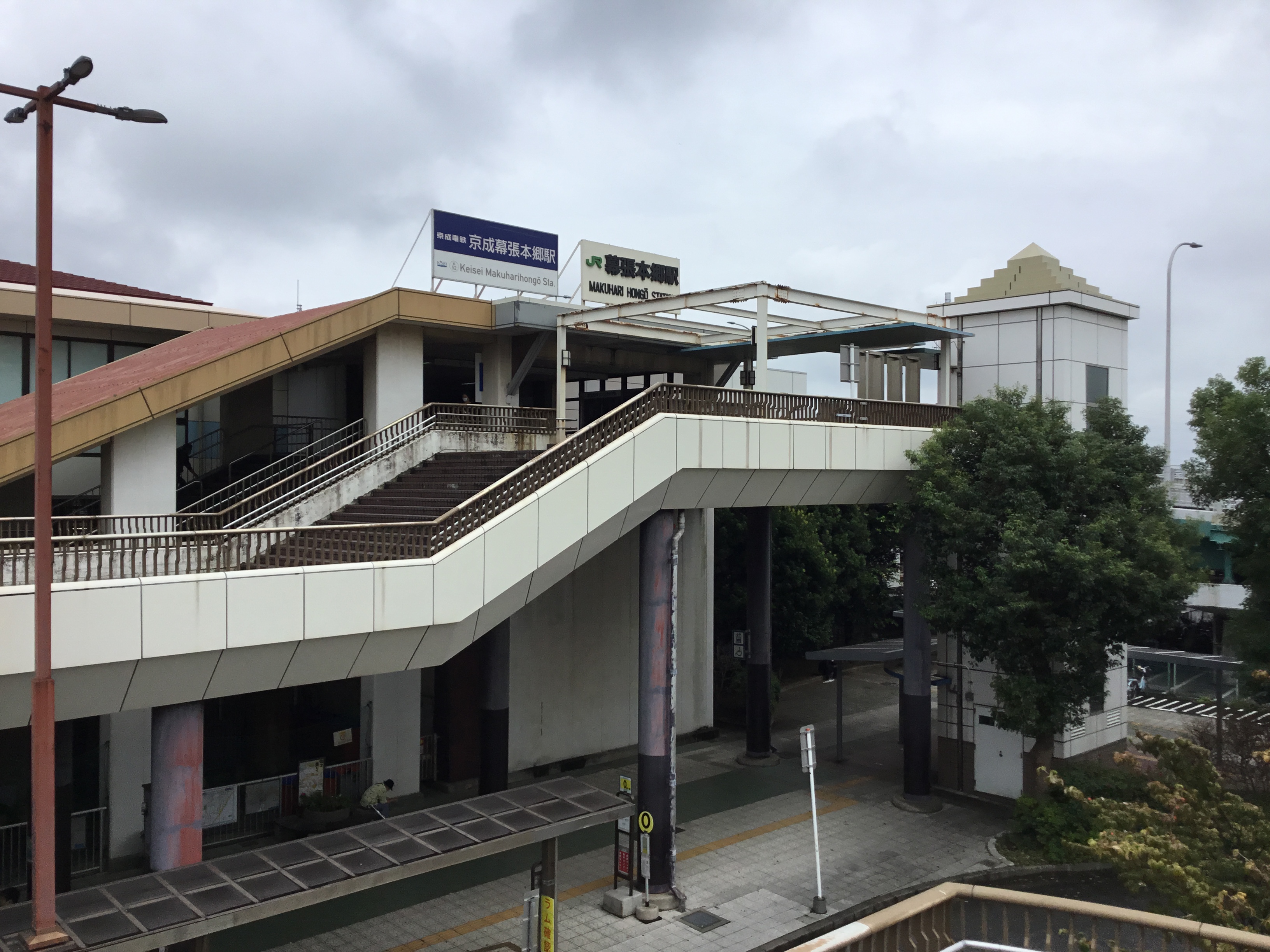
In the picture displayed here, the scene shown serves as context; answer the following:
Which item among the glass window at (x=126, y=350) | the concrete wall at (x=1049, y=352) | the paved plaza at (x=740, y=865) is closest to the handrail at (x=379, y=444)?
the glass window at (x=126, y=350)

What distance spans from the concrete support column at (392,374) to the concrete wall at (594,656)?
6.23m

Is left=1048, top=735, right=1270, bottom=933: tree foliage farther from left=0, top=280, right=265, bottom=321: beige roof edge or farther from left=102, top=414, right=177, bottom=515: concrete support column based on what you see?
left=0, top=280, right=265, bottom=321: beige roof edge

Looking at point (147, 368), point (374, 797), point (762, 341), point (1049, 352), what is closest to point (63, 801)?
point (374, 797)

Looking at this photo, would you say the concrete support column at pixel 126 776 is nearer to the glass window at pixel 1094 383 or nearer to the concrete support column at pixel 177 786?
the concrete support column at pixel 177 786

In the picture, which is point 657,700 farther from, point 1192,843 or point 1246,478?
point 1246,478

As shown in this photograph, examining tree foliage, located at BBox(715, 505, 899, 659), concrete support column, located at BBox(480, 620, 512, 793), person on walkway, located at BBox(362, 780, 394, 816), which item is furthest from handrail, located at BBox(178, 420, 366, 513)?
tree foliage, located at BBox(715, 505, 899, 659)

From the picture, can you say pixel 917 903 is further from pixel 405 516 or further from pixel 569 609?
pixel 569 609

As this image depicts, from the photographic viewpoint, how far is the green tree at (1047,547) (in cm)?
1923

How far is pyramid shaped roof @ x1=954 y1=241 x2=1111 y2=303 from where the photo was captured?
2425 centimetres

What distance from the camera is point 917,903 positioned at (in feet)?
23.1

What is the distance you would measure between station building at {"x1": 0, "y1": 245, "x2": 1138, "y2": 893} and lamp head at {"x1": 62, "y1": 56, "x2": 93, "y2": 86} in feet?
17.8

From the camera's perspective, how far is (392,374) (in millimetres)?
21594

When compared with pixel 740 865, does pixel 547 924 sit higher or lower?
higher

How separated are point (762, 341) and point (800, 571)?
50.9 ft
